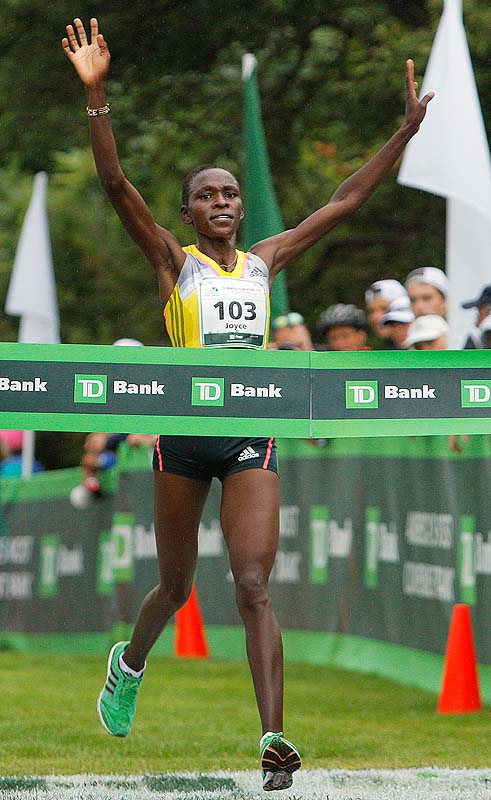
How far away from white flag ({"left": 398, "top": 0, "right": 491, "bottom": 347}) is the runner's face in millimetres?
4185

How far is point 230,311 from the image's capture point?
658 centimetres

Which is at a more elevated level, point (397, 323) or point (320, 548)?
point (397, 323)

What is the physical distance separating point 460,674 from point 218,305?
136 inches

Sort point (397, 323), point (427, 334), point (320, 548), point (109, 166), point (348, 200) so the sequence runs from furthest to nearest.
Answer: point (320, 548), point (397, 323), point (427, 334), point (348, 200), point (109, 166)

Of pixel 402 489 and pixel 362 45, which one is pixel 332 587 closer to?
pixel 402 489

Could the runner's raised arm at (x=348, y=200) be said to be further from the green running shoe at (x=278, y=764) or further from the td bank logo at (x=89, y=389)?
the green running shoe at (x=278, y=764)

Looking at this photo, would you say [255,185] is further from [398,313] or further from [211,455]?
[211,455]

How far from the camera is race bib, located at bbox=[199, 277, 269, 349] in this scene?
6566 millimetres

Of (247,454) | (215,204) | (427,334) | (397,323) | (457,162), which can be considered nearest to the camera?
(247,454)

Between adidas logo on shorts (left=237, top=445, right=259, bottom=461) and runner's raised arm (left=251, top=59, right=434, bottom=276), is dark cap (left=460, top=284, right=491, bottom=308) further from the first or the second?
adidas logo on shorts (left=237, top=445, right=259, bottom=461)

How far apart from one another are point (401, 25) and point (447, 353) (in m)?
11.7

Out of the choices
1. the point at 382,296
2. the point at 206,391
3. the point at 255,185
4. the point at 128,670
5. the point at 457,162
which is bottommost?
the point at 128,670

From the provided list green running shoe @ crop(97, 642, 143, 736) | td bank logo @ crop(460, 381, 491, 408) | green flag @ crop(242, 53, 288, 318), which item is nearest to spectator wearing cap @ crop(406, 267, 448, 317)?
green flag @ crop(242, 53, 288, 318)

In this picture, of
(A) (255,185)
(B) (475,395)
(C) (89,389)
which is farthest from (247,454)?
(A) (255,185)
